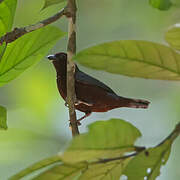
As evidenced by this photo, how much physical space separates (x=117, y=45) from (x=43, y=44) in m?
0.62

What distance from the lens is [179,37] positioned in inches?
60.7

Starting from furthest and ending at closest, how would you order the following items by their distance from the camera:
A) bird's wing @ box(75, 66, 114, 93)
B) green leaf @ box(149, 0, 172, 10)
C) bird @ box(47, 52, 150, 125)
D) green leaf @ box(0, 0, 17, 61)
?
bird's wing @ box(75, 66, 114, 93) → bird @ box(47, 52, 150, 125) → green leaf @ box(0, 0, 17, 61) → green leaf @ box(149, 0, 172, 10)

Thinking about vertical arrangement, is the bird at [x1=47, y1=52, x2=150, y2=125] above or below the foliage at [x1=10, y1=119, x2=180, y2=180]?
below

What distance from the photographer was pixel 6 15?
6.54 feet

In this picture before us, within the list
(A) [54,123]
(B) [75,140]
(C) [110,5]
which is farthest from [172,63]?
(C) [110,5]

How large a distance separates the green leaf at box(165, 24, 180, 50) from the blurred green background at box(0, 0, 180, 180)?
295cm

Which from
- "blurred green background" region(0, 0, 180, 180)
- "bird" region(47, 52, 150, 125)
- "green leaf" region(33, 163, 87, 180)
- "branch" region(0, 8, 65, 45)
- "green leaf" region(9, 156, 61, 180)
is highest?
"branch" region(0, 8, 65, 45)

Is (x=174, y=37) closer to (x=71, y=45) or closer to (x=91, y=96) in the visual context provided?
(x=71, y=45)

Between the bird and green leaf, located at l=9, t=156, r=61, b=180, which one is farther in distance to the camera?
the bird

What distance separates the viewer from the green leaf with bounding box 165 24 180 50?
153 centimetres

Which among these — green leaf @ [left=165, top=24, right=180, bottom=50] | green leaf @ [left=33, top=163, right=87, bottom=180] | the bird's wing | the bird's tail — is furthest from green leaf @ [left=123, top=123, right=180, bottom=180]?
the bird's wing

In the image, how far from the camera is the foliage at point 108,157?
1.30 meters

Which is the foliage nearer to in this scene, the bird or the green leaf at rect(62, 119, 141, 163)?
the green leaf at rect(62, 119, 141, 163)

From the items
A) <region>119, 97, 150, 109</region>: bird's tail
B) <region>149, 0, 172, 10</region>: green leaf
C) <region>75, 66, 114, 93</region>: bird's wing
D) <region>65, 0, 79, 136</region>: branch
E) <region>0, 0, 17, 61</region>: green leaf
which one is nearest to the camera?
<region>149, 0, 172, 10</region>: green leaf
